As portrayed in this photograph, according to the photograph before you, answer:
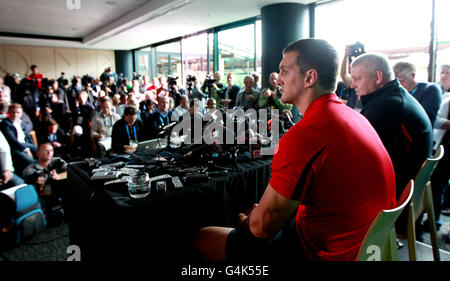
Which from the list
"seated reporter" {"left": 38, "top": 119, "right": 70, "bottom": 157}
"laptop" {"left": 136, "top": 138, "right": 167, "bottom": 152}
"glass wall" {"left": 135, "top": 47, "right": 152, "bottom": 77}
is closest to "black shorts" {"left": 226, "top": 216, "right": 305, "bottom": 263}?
"laptop" {"left": 136, "top": 138, "right": 167, "bottom": 152}

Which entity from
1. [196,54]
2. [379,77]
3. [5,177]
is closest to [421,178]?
[379,77]

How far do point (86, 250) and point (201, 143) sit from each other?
3.39 feet

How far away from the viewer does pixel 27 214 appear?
235 centimetres

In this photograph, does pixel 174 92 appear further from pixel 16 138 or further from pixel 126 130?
pixel 16 138

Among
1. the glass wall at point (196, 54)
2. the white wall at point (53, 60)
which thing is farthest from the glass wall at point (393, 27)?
the white wall at point (53, 60)

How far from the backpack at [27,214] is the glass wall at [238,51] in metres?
5.62

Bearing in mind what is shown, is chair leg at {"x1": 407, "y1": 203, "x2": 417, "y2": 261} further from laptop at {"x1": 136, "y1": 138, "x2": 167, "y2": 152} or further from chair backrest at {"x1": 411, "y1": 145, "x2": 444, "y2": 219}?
laptop at {"x1": 136, "y1": 138, "x2": 167, "y2": 152}

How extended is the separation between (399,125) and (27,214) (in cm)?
292

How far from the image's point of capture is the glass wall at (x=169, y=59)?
10.1 meters

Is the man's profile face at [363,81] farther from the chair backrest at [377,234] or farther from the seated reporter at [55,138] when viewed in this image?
the seated reporter at [55,138]

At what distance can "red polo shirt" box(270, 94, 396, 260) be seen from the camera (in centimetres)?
89

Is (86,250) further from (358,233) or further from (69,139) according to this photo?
(69,139)

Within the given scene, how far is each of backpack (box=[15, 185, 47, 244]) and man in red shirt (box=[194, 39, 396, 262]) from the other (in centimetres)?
209
